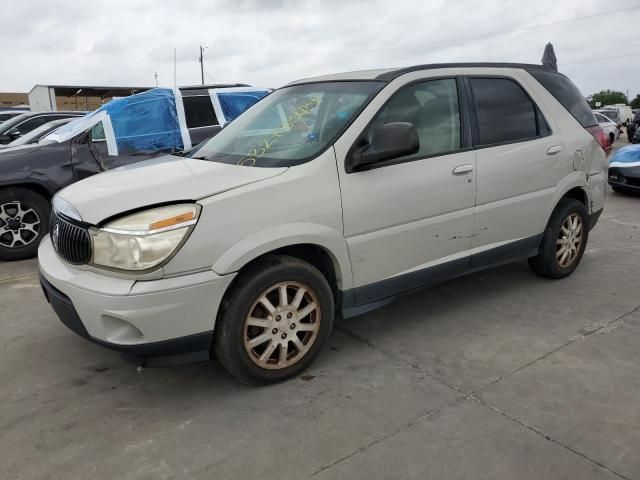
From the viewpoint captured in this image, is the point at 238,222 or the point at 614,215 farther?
the point at 614,215

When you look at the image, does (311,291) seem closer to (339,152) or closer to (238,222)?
(238,222)

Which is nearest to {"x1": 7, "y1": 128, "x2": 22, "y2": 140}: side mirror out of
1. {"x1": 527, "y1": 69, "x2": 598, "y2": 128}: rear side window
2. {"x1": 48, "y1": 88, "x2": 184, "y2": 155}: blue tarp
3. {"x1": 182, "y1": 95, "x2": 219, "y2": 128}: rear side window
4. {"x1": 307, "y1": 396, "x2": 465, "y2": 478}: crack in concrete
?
{"x1": 48, "y1": 88, "x2": 184, "y2": 155}: blue tarp

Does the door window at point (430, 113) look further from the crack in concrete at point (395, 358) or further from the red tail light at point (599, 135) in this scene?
the red tail light at point (599, 135)

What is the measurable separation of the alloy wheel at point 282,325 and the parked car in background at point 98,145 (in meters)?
4.15

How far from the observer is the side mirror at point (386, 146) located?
3082 millimetres

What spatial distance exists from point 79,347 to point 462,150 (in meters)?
2.98

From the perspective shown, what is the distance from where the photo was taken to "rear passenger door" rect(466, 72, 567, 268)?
3830 mm

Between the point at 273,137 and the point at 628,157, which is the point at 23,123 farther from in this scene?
the point at 628,157

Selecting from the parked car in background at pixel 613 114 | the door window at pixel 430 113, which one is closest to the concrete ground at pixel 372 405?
the door window at pixel 430 113

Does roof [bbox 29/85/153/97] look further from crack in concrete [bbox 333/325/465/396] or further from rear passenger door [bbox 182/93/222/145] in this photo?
crack in concrete [bbox 333/325/465/396]

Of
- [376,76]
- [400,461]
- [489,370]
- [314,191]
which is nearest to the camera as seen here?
[400,461]

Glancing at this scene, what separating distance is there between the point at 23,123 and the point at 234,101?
475 cm

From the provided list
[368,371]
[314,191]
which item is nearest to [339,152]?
[314,191]

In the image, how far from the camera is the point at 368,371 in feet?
10.6
